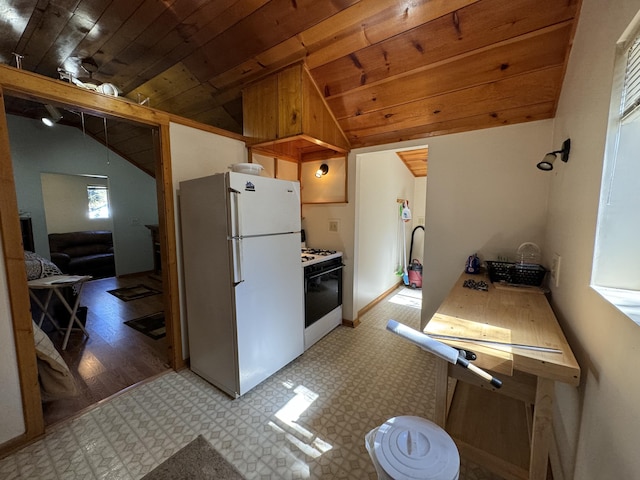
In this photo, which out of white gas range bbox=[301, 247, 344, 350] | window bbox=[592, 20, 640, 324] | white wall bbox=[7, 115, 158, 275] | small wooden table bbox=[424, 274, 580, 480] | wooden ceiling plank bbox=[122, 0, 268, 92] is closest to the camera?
window bbox=[592, 20, 640, 324]

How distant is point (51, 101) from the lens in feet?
4.99

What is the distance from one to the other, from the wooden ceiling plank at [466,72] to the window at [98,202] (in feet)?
21.6

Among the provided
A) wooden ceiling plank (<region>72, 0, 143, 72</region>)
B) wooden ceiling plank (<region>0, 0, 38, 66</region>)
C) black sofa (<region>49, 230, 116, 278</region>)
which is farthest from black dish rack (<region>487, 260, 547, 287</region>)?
black sofa (<region>49, 230, 116, 278</region>)

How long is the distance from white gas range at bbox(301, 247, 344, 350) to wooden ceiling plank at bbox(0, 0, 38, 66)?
103 inches

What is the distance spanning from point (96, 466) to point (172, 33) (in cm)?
283

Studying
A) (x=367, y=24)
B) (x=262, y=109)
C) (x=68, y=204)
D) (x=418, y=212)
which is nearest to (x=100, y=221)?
(x=68, y=204)

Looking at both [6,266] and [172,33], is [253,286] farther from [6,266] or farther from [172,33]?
[172,33]

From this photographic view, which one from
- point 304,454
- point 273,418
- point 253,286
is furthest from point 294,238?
point 304,454

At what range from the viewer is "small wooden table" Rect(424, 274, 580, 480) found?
93 centimetres

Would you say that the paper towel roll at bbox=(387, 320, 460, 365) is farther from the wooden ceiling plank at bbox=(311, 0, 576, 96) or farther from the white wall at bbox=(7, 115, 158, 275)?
the white wall at bbox=(7, 115, 158, 275)

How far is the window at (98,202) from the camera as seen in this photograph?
604cm

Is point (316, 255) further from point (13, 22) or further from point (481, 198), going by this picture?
point (13, 22)

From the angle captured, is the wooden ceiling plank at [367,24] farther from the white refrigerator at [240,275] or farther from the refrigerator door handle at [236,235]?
the refrigerator door handle at [236,235]

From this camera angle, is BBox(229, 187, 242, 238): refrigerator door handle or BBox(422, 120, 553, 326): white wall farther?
BBox(422, 120, 553, 326): white wall
